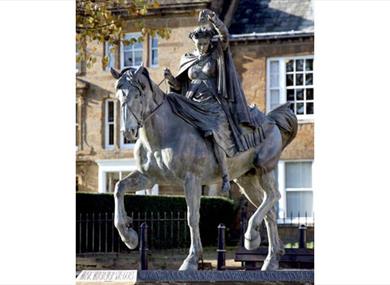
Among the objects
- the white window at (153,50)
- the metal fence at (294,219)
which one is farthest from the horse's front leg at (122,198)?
the white window at (153,50)

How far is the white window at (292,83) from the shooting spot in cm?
2964

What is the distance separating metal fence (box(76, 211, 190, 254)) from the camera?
21766mm

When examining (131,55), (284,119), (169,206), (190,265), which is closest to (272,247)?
(190,265)

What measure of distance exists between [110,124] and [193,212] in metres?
22.4

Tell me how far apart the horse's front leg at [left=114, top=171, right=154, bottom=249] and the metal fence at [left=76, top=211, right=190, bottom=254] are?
Answer: 11.3 meters

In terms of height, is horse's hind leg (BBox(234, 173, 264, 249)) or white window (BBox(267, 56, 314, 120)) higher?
white window (BBox(267, 56, 314, 120))

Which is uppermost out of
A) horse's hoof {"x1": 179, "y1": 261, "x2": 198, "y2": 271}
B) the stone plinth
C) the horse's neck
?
the horse's neck

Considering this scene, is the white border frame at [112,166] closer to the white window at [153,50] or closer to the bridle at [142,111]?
the white window at [153,50]

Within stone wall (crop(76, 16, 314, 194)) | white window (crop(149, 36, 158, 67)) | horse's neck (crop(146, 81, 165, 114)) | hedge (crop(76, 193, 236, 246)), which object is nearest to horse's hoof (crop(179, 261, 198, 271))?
horse's neck (crop(146, 81, 165, 114))

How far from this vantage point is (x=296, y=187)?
29.6 meters

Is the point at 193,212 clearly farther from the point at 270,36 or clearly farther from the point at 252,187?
the point at 270,36

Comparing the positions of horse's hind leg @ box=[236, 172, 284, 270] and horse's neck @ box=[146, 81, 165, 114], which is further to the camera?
horse's hind leg @ box=[236, 172, 284, 270]

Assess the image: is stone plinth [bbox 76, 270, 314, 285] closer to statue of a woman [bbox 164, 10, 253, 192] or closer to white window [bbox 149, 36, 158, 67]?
statue of a woman [bbox 164, 10, 253, 192]
